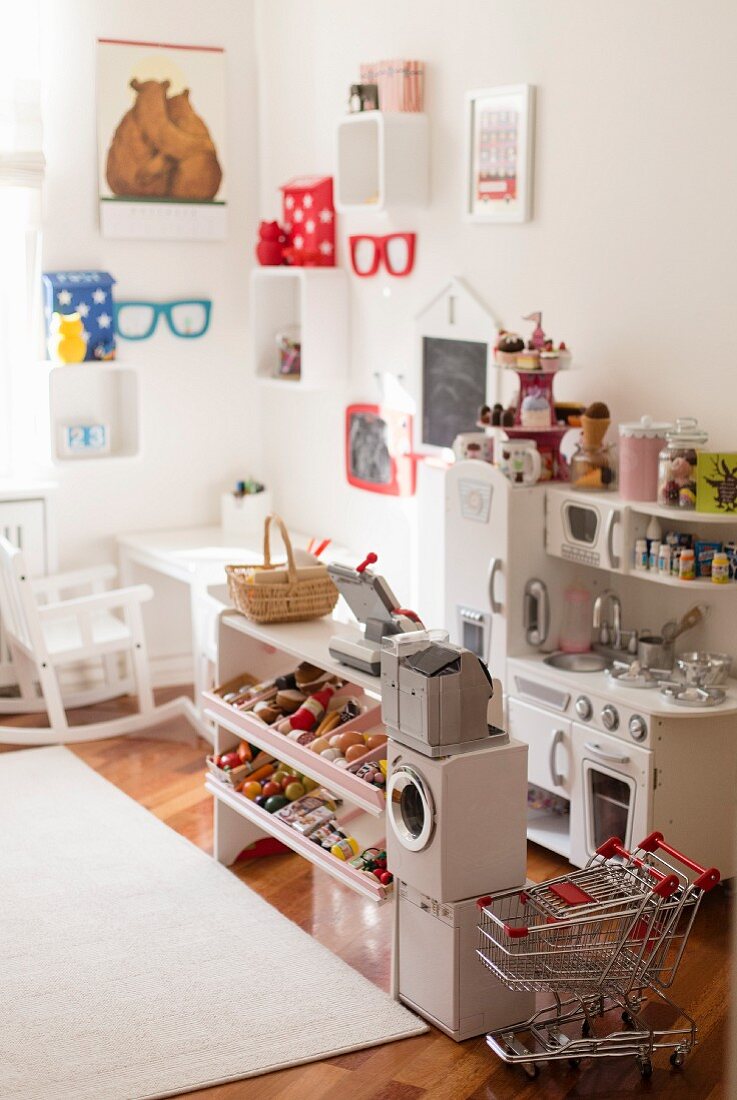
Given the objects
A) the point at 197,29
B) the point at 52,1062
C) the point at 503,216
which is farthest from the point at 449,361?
the point at 52,1062

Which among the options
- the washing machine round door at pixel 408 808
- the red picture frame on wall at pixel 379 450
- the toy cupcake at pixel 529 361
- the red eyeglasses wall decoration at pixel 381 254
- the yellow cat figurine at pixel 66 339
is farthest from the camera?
the yellow cat figurine at pixel 66 339

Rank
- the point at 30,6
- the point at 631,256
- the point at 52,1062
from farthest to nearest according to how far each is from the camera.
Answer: the point at 30,6
the point at 631,256
the point at 52,1062

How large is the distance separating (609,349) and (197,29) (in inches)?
92.6

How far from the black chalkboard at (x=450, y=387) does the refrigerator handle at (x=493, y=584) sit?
2.22 ft

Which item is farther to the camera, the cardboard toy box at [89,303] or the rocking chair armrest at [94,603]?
the cardboard toy box at [89,303]

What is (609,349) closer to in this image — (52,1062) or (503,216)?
(503,216)

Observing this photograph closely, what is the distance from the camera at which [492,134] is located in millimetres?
4207

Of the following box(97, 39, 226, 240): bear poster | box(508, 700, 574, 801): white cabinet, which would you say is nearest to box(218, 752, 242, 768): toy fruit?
box(508, 700, 574, 801): white cabinet

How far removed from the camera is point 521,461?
12.7ft

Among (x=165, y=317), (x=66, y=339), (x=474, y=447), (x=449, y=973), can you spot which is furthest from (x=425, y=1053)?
(x=165, y=317)

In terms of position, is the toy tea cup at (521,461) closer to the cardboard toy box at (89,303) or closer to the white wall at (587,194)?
the white wall at (587,194)

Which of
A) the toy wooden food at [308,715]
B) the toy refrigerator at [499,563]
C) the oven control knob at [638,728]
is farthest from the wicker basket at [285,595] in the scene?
the oven control knob at [638,728]

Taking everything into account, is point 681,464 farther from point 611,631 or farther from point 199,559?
point 199,559

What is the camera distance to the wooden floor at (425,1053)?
2.77 m
